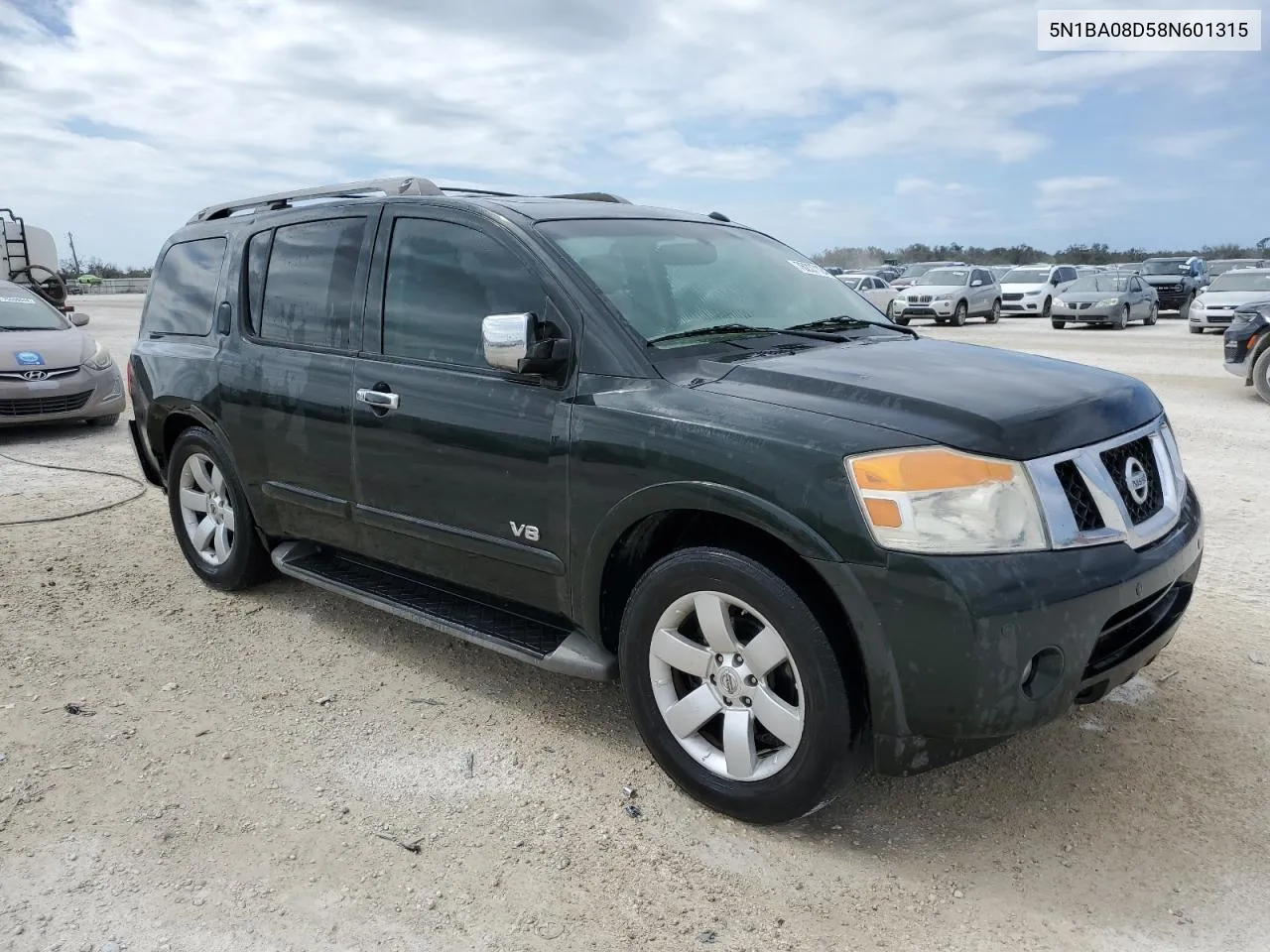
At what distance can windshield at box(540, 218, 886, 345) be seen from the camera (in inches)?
141

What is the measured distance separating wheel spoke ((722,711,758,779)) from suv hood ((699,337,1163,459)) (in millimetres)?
866

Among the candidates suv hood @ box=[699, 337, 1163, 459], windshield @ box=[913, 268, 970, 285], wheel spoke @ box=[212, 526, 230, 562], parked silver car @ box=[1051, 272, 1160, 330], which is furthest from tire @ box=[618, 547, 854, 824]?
windshield @ box=[913, 268, 970, 285]

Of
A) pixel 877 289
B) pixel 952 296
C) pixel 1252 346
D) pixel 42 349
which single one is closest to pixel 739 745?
pixel 42 349

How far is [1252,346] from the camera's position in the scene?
1160cm

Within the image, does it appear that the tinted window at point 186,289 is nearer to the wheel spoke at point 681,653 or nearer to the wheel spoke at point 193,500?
the wheel spoke at point 193,500

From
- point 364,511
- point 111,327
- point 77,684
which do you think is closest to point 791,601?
point 364,511

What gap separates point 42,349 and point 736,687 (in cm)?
936

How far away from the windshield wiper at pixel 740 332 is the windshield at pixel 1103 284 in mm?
23825

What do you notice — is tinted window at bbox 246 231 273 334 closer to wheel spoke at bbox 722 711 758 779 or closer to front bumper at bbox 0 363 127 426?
wheel spoke at bbox 722 711 758 779

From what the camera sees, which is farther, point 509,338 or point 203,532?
point 203,532

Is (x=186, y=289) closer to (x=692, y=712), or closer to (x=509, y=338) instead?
(x=509, y=338)

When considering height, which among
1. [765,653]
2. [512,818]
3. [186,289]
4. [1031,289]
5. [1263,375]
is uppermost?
[186,289]

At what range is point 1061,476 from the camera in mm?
2816

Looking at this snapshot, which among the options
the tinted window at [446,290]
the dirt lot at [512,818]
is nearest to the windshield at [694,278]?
the tinted window at [446,290]
